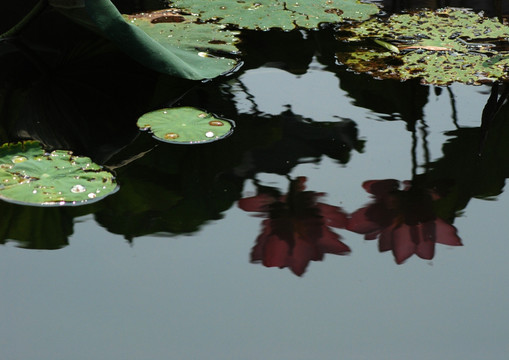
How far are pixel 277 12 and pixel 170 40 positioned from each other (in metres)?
0.49

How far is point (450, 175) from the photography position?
1.38 m

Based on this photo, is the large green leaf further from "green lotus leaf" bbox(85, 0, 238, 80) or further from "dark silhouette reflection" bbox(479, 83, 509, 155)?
"dark silhouette reflection" bbox(479, 83, 509, 155)

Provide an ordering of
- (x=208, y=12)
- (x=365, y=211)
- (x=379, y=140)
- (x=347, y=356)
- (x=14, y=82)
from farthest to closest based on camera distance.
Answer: (x=208, y=12) < (x=14, y=82) < (x=379, y=140) < (x=365, y=211) < (x=347, y=356)

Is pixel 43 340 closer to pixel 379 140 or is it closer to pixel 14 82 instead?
pixel 379 140

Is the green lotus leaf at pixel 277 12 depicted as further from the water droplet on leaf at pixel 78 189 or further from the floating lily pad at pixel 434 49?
the water droplet on leaf at pixel 78 189

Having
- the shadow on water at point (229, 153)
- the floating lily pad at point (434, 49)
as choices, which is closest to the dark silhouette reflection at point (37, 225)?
the shadow on water at point (229, 153)

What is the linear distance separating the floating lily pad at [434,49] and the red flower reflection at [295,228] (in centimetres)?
70

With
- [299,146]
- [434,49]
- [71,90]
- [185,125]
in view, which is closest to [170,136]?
[185,125]

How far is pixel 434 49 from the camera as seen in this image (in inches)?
79.1

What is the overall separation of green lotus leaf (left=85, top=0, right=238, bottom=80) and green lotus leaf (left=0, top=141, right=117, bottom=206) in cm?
37

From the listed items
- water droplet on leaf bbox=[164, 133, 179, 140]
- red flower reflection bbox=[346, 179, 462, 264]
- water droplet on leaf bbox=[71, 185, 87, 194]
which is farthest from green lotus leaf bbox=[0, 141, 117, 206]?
red flower reflection bbox=[346, 179, 462, 264]

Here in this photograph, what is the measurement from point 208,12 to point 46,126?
0.94 meters

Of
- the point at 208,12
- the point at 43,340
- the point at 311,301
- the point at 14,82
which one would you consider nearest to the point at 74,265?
the point at 43,340

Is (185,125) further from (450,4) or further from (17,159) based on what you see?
(450,4)
